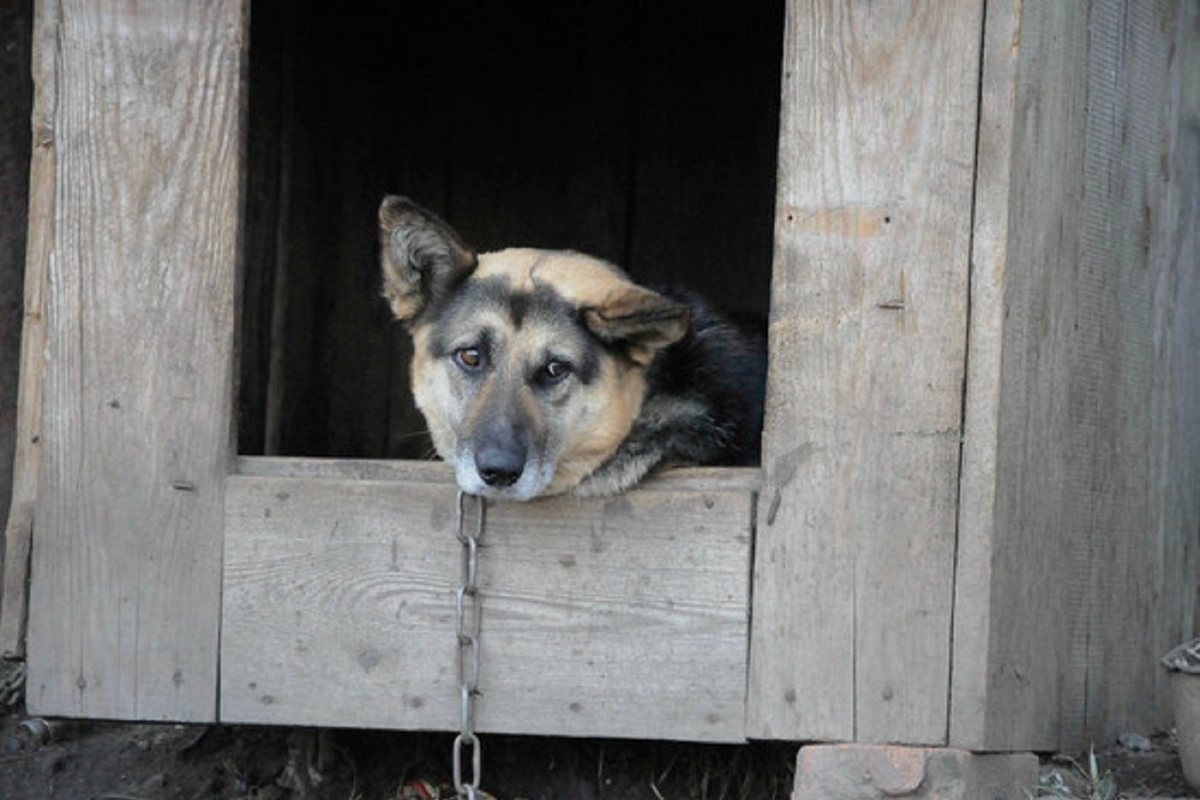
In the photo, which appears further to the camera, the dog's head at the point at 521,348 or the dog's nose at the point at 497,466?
the dog's head at the point at 521,348

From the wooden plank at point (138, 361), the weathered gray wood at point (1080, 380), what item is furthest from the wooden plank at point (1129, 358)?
the wooden plank at point (138, 361)

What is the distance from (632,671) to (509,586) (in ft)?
1.17

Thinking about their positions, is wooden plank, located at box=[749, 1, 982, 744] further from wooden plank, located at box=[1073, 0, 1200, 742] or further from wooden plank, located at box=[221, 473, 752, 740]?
wooden plank, located at box=[1073, 0, 1200, 742]

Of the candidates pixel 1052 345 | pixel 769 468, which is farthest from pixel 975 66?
pixel 769 468

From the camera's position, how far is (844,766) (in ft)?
13.4

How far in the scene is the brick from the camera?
402cm

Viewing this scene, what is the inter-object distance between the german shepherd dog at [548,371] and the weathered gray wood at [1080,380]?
83 centimetres

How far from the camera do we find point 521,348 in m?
4.50

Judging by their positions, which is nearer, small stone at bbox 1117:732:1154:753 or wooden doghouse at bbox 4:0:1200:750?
wooden doghouse at bbox 4:0:1200:750

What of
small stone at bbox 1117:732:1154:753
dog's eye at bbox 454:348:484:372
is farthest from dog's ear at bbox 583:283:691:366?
small stone at bbox 1117:732:1154:753

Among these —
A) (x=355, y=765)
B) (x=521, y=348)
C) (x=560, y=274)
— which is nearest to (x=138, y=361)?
(x=521, y=348)

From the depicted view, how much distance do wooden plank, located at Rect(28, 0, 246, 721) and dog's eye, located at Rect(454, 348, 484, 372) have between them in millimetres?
562

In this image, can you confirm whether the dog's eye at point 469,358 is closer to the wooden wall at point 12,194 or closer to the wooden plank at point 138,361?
the wooden plank at point 138,361

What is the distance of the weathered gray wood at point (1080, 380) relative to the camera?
4.06 metres
